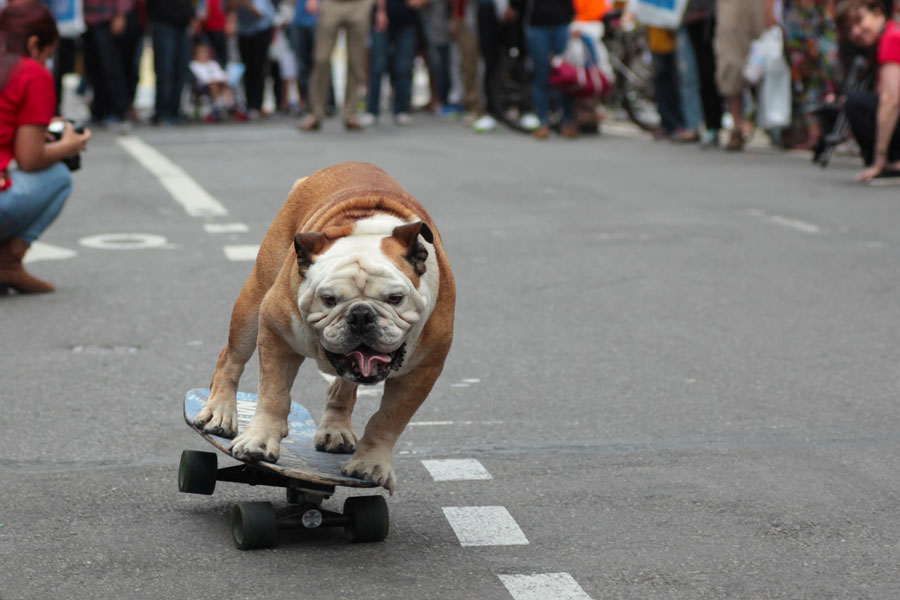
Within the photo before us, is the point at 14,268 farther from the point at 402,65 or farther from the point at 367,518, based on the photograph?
the point at 402,65

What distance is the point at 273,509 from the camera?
4.05 m

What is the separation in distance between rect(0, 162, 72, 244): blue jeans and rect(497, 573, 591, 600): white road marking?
4.74 m

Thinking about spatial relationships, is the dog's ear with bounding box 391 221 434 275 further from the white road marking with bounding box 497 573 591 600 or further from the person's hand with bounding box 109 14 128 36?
the person's hand with bounding box 109 14 128 36

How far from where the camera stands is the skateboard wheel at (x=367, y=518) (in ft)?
13.2

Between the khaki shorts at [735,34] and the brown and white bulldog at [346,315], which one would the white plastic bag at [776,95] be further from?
the brown and white bulldog at [346,315]

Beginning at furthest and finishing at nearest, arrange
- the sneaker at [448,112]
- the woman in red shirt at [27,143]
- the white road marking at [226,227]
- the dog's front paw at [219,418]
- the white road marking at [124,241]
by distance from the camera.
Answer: the sneaker at [448,112], the white road marking at [226,227], the white road marking at [124,241], the woman in red shirt at [27,143], the dog's front paw at [219,418]

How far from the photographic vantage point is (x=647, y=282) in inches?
328

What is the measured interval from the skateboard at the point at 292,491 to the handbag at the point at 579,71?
13275 mm

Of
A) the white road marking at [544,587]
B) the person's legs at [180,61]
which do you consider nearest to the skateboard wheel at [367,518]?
the white road marking at [544,587]

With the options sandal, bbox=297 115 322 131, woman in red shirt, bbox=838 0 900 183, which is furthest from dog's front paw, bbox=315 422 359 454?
sandal, bbox=297 115 322 131

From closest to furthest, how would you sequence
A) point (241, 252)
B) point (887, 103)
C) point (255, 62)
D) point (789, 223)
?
1. point (241, 252)
2. point (789, 223)
3. point (887, 103)
4. point (255, 62)

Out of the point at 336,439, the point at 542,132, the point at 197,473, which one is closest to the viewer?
the point at 197,473

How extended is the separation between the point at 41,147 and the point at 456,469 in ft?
12.5

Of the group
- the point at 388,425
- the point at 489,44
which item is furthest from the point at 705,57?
the point at 388,425
